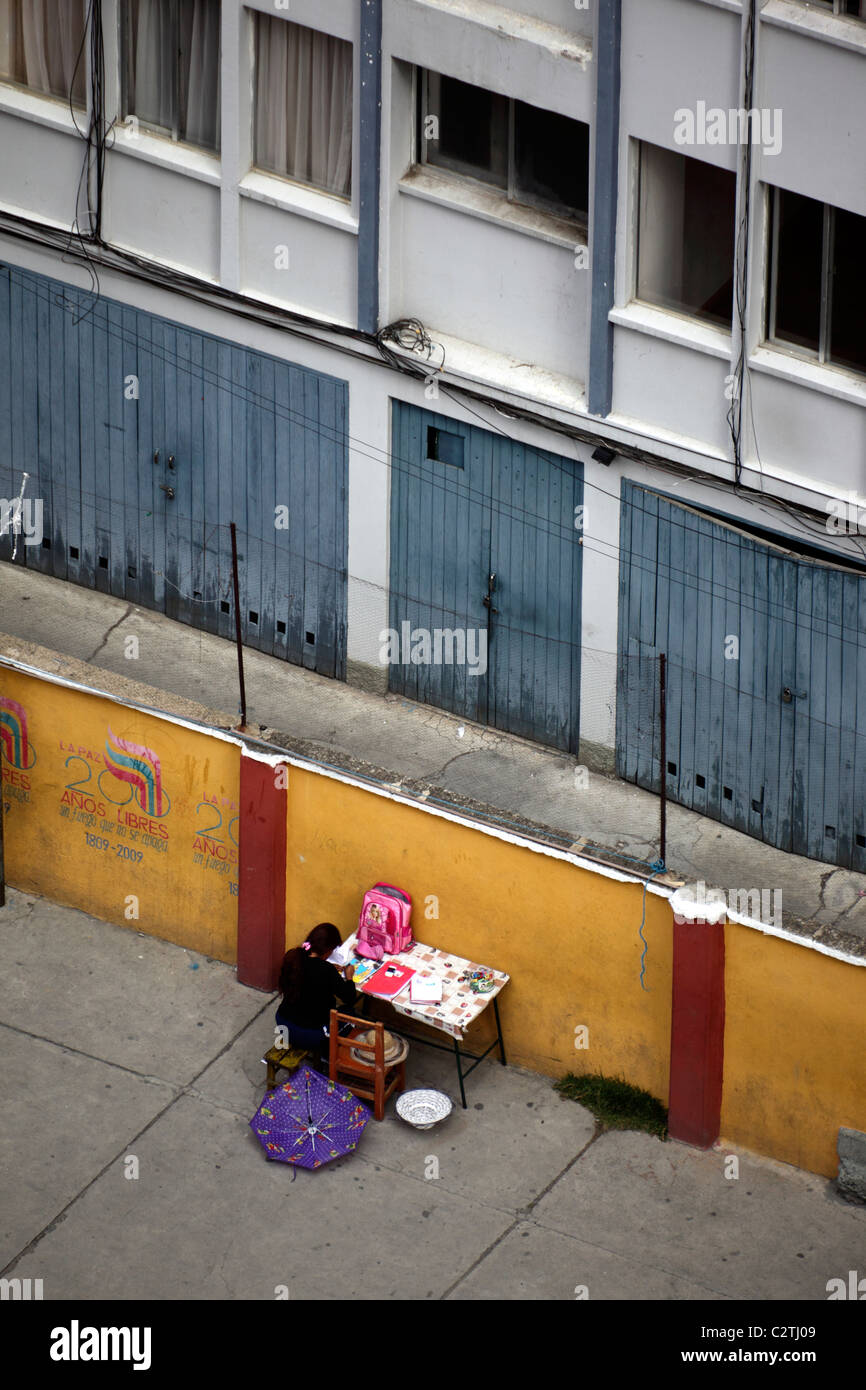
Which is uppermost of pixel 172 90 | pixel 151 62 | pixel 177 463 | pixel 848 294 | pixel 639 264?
pixel 151 62

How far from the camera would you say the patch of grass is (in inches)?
736

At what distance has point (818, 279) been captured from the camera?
753 inches

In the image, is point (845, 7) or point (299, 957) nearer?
point (845, 7)

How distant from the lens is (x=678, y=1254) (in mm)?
17703

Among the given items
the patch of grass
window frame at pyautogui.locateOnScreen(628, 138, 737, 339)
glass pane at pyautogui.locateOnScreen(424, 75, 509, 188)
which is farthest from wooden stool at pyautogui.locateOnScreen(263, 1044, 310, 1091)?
glass pane at pyautogui.locateOnScreen(424, 75, 509, 188)

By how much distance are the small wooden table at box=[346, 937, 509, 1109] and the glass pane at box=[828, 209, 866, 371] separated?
5.28 m

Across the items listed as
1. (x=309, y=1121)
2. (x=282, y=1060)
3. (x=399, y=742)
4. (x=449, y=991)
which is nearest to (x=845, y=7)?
(x=399, y=742)

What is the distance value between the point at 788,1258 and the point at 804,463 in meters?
5.90

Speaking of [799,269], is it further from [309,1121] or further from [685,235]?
[309,1121]

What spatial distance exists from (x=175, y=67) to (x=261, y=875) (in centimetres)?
696

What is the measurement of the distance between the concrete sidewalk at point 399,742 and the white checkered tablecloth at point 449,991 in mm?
1135

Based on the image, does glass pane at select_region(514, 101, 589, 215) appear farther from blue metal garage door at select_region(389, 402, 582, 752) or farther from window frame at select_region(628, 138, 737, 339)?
blue metal garage door at select_region(389, 402, 582, 752)

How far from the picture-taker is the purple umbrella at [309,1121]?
18.4 m

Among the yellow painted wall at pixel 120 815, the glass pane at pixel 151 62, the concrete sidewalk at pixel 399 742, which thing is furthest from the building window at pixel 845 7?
the yellow painted wall at pixel 120 815
